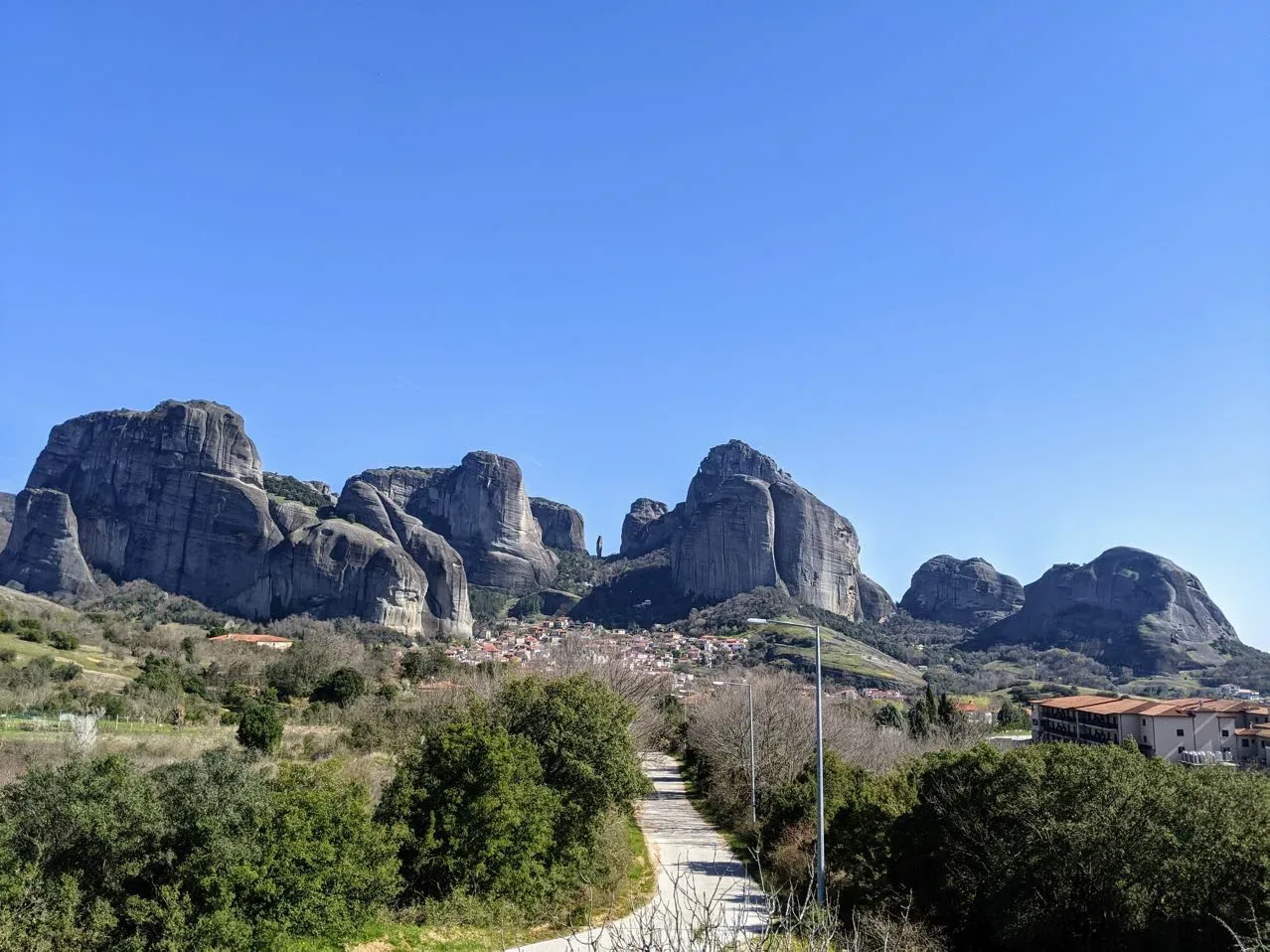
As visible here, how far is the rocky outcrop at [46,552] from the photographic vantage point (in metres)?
119

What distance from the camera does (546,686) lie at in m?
28.0

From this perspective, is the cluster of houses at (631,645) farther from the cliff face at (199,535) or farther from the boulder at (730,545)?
the boulder at (730,545)

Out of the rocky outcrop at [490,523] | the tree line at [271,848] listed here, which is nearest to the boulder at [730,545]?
the rocky outcrop at [490,523]

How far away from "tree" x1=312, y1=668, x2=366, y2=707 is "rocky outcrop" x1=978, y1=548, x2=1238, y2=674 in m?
133

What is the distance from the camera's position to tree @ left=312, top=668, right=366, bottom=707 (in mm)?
52594

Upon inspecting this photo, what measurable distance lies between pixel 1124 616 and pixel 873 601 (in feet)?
149

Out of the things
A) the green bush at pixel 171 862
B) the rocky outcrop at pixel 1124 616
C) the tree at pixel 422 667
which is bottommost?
the green bush at pixel 171 862

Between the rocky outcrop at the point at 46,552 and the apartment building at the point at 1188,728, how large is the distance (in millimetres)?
123684

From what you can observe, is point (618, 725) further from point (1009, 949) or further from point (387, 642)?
point (387, 642)

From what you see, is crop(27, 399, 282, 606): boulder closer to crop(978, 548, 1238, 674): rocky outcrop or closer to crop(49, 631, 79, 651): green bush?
crop(49, 631, 79, 651): green bush

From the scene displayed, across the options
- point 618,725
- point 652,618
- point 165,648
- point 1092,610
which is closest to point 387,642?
point 165,648

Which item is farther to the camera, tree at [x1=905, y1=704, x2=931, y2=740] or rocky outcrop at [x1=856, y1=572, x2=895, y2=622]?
rocky outcrop at [x1=856, y1=572, x2=895, y2=622]

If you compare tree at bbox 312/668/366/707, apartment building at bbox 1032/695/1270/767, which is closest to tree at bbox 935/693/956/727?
apartment building at bbox 1032/695/1270/767

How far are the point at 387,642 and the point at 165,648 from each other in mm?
35711
